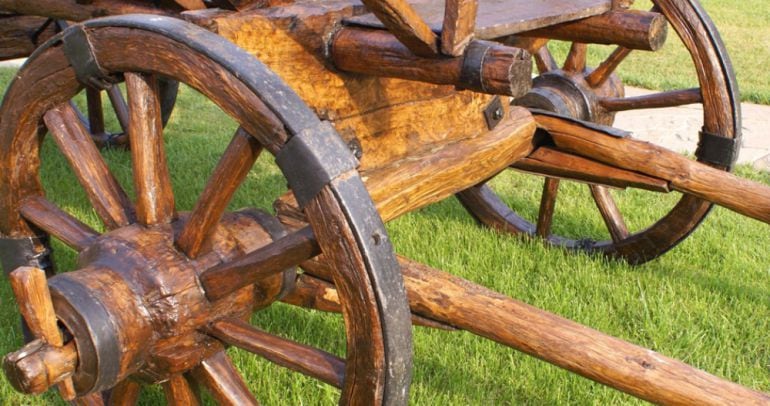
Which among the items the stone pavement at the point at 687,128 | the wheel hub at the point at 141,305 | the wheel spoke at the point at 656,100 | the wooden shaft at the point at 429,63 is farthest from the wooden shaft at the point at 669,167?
the stone pavement at the point at 687,128

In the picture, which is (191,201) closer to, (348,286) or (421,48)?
(421,48)

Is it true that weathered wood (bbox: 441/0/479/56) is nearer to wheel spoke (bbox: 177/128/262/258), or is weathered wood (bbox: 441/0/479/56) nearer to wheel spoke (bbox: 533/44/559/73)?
wheel spoke (bbox: 177/128/262/258)

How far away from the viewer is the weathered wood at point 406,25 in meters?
1.73

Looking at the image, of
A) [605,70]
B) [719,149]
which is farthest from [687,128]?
[719,149]

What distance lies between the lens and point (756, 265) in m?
3.36

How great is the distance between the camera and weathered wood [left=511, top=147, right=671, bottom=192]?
256 cm

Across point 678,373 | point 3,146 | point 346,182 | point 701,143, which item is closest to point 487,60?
point 346,182

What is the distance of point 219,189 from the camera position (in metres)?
1.72

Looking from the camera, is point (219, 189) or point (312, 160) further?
point (219, 189)

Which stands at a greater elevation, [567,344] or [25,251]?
[25,251]

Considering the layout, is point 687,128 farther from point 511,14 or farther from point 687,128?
point 511,14

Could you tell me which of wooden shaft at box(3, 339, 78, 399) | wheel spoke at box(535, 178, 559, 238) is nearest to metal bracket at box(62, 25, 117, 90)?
wooden shaft at box(3, 339, 78, 399)

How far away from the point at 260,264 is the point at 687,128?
4289mm

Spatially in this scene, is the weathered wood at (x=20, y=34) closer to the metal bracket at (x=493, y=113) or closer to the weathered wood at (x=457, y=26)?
the metal bracket at (x=493, y=113)
